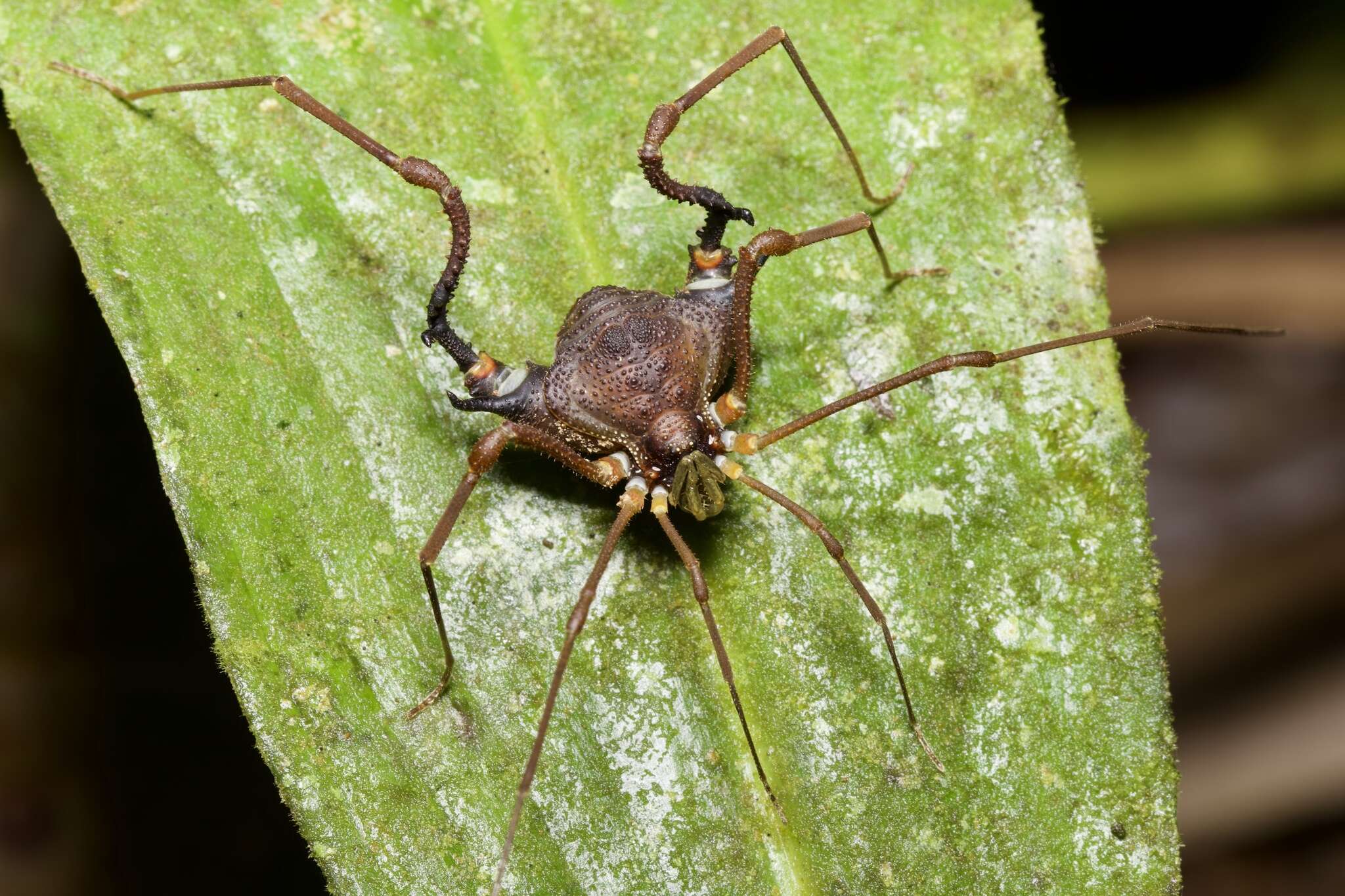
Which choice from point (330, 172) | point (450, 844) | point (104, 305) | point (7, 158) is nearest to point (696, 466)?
point (450, 844)

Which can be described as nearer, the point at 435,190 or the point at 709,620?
the point at 709,620

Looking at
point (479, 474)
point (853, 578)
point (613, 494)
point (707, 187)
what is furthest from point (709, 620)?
point (707, 187)

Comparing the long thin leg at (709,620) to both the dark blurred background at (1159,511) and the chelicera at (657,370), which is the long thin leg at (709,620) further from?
the dark blurred background at (1159,511)

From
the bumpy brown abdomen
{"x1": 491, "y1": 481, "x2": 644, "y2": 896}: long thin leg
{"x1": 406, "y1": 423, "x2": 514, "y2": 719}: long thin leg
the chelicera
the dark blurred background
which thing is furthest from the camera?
the dark blurred background

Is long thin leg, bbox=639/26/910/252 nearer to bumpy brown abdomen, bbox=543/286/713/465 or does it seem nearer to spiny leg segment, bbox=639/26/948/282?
spiny leg segment, bbox=639/26/948/282

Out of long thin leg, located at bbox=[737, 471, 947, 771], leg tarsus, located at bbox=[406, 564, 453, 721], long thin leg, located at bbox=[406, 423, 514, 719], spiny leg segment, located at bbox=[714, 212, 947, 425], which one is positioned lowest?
leg tarsus, located at bbox=[406, 564, 453, 721]

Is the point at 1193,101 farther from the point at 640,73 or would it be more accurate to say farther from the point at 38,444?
the point at 38,444

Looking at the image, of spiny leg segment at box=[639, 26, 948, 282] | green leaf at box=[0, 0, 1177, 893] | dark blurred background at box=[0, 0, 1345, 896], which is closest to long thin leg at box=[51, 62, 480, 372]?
green leaf at box=[0, 0, 1177, 893]

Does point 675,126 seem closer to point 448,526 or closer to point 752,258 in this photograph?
point 752,258
